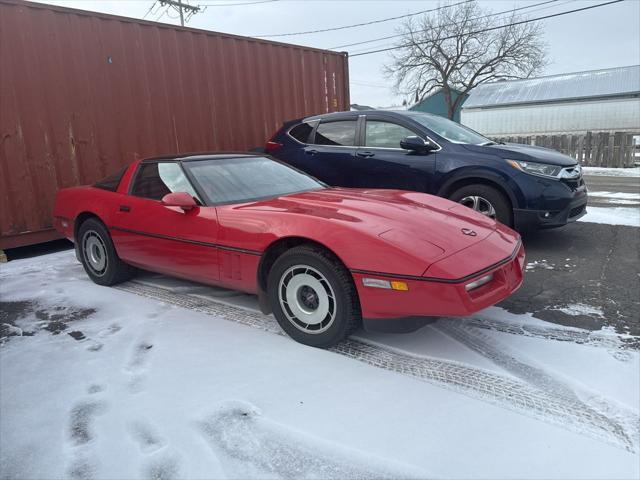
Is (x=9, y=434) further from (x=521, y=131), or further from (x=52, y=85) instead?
(x=521, y=131)

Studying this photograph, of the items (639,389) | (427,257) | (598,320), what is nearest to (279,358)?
(427,257)

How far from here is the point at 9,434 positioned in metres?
2.10

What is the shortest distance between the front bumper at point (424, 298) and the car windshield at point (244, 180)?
133 centimetres

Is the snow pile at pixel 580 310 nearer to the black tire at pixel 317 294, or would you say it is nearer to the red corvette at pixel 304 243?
the red corvette at pixel 304 243

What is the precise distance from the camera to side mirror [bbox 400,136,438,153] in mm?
4863

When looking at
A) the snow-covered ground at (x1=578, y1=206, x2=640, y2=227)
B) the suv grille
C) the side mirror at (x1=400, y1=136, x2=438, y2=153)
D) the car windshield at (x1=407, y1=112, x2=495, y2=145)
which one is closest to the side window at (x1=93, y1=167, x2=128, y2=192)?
the side mirror at (x1=400, y1=136, x2=438, y2=153)

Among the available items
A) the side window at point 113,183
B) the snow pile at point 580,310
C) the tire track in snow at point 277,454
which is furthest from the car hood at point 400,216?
the side window at point 113,183

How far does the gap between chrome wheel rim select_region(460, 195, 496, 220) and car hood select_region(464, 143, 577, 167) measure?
1.57 feet

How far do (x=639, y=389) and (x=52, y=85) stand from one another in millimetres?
6179

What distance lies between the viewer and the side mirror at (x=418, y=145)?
4.86 metres

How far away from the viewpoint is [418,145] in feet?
15.9

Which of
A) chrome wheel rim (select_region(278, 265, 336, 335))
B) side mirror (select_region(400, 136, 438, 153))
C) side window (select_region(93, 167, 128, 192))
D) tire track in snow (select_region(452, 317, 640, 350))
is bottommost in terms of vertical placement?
tire track in snow (select_region(452, 317, 640, 350))

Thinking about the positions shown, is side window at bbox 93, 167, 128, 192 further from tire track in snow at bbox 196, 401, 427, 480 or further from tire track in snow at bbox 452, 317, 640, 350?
tire track in snow at bbox 452, 317, 640, 350

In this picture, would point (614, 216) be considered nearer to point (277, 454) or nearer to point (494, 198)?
point (494, 198)
